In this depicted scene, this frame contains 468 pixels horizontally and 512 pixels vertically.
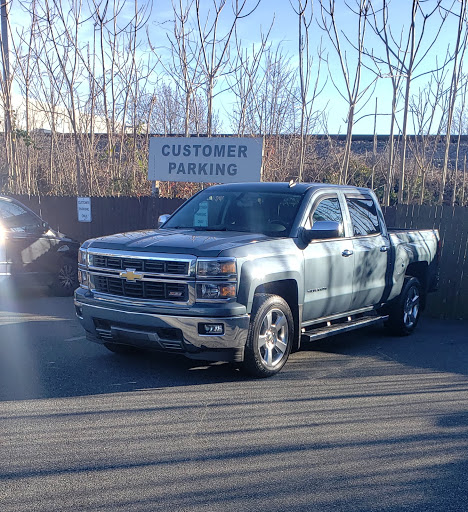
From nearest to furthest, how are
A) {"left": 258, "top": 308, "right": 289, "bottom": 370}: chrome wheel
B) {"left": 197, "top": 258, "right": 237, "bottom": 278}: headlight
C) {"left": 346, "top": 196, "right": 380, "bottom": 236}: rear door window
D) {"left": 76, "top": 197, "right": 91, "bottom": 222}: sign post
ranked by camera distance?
{"left": 197, "top": 258, "right": 237, "bottom": 278}: headlight
{"left": 258, "top": 308, "right": 289, "bottom": 370}: chrome wheel
{"left": 346, "top": 196, "right": 380, "bottom": 236}: rear door window
{"left": 76, "top": 197, "right": 91, "bottom": 222}: sign post

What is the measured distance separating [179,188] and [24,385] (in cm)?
1054

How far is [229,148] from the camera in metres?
12.6

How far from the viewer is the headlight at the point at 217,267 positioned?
5.81 meters

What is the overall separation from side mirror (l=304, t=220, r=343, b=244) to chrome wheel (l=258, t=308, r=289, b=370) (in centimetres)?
90

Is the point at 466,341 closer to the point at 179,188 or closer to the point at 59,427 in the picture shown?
the point at 59,427

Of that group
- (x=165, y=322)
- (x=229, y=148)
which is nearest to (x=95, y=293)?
(x=165, y=322)

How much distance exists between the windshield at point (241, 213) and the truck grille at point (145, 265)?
1192mm

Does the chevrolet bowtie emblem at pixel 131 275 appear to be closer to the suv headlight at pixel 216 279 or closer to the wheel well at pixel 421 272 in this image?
the suv headlight at pixel 216 279

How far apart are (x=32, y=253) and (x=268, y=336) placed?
5.85 meters

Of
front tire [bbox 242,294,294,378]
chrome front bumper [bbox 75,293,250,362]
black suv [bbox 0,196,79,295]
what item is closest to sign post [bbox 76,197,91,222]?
black suv [bbox 0,196,79,295]

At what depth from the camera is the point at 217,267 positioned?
5.81 m

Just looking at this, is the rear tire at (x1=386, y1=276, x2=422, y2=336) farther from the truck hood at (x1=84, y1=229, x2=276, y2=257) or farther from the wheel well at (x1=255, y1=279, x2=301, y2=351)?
the truck hood at (x1=84, y1=229, x2=276, y2=257)

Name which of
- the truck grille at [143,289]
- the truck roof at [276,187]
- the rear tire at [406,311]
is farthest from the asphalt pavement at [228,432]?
the truck roof at [276,187]

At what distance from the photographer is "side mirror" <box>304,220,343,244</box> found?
659cm
